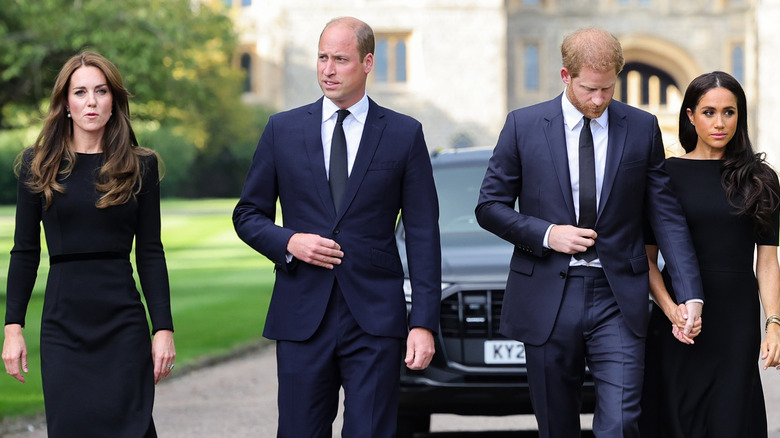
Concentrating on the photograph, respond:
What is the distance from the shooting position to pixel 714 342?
16.6 ft

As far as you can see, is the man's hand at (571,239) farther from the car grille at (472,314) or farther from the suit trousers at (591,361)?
the car grille at (472,314)

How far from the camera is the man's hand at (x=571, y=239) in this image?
181 inches

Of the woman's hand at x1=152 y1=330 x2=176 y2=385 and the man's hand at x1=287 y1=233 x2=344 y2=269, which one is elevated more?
the man's hand at x1=287 y1=233 x2=344 y2=269

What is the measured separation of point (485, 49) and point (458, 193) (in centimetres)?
4949

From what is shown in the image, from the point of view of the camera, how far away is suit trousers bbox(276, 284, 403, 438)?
4484mm

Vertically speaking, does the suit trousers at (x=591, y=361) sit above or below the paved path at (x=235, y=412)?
above

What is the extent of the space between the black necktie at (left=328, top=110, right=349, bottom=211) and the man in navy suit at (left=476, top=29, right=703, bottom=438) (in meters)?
0.60

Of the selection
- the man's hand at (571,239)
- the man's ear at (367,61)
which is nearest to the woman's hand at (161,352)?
the man's ear at (367,61)

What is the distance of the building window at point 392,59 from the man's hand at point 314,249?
52991 mm

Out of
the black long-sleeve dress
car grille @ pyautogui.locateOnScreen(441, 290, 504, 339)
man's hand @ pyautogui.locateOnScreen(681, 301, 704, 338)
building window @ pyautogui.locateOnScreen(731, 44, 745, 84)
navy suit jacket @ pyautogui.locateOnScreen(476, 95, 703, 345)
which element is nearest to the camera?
the black long-sleeve dress

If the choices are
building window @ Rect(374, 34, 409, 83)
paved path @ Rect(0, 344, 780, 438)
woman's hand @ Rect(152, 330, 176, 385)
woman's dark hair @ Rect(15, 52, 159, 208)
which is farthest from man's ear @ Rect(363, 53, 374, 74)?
building window @ Rect(374, 34, 409, 83)

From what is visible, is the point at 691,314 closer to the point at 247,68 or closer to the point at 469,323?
the point at 469,323

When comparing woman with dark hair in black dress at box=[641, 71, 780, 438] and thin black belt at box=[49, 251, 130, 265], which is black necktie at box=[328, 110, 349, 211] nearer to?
thin black belt at box=[49, 251, 130, 265]

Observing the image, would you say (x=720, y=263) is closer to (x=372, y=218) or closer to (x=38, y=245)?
(x=372, y=218)
